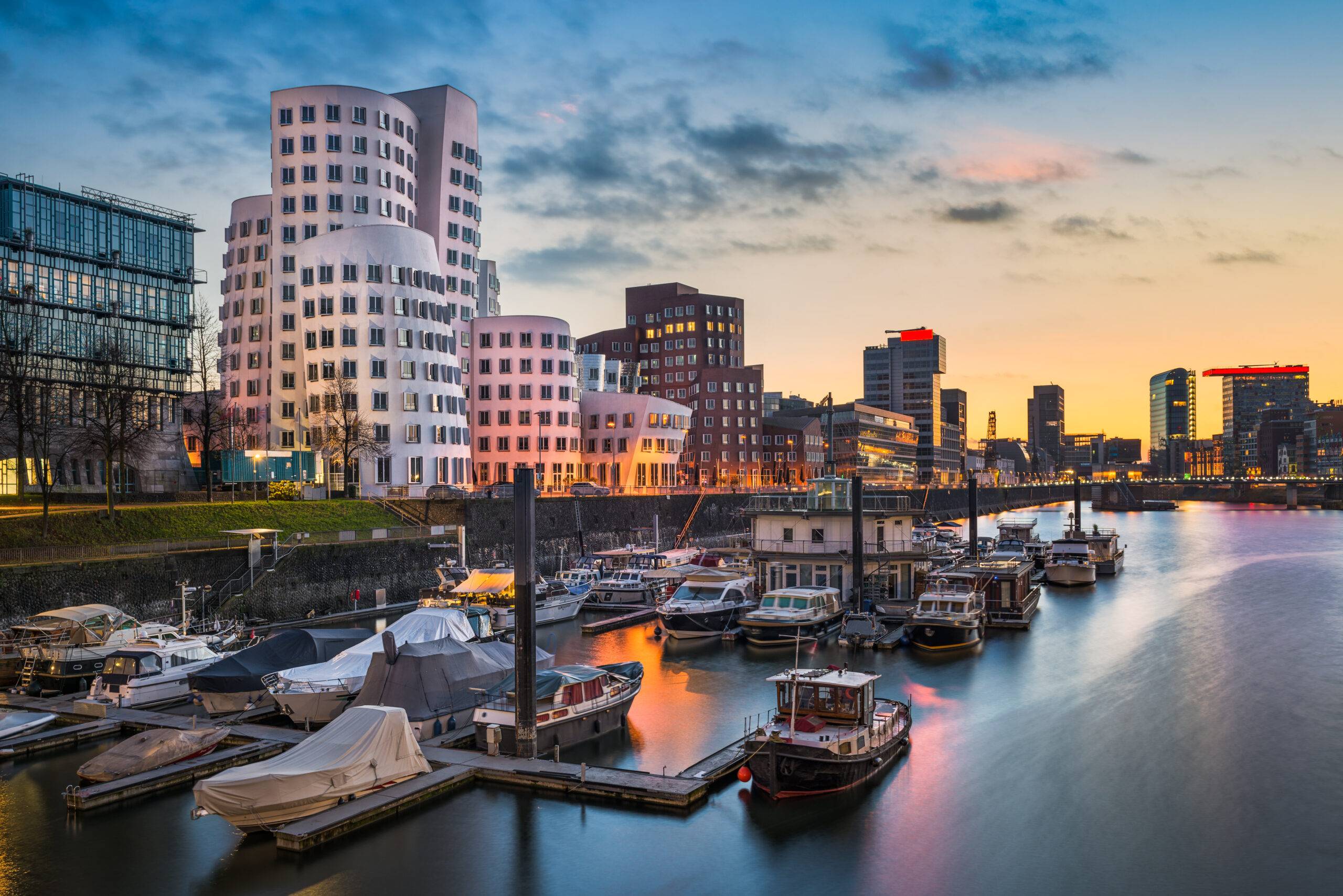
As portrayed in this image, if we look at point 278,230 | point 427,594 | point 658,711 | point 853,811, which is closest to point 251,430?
point 278,230

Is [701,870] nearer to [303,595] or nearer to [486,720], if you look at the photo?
[486,720]

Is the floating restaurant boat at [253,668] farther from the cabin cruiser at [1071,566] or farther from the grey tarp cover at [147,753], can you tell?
the cabin cruiser at [1071,566]

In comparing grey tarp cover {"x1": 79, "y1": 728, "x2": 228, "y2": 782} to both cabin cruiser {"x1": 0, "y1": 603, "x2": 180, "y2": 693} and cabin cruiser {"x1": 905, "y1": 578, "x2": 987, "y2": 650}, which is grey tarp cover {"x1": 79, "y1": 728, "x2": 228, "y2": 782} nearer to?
cabin cruiser {"x1": 0, "y1": 603, "x2": 180, "y2": 693}

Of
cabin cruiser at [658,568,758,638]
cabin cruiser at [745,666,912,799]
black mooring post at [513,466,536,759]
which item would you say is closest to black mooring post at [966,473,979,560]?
cabin cruiser at [658,568,758,638]

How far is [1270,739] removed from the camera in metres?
38.6

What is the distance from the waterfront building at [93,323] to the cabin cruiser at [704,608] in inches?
1745

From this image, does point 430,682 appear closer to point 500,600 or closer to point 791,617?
point 791,617

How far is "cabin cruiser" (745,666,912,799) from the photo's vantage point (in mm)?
29812

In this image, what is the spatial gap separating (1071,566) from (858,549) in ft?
125

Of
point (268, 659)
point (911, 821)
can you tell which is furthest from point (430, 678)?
point (911, 821)

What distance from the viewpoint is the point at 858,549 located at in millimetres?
62312

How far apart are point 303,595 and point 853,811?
47700mm

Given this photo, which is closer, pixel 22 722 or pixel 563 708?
pixel 563 708

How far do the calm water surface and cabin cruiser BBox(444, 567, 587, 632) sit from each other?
15.7 meters
